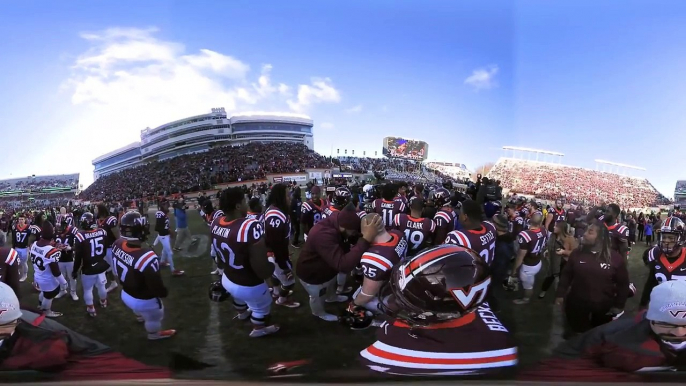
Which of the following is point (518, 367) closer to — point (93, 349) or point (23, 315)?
point (93, 349)

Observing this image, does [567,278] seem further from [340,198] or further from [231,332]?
[231,332]

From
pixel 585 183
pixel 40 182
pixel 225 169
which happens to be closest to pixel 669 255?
pixel 585 183

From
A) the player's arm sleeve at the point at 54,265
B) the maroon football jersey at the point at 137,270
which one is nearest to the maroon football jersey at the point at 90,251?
the player's arm sleeve at the point at 54,265

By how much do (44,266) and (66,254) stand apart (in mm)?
417

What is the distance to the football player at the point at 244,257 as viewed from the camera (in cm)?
281

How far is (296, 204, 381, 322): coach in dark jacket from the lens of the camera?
256cm

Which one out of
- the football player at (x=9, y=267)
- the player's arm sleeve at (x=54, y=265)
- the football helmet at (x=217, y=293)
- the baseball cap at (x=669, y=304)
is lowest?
the football helmet at (x=217, y=293)

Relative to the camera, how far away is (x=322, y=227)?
10.1 feet

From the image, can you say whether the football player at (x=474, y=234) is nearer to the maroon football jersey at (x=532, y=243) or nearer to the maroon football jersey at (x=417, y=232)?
the maroon football jersey at (x=417, y=232)

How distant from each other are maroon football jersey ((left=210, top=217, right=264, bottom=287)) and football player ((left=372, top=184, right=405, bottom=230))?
238 centimetres

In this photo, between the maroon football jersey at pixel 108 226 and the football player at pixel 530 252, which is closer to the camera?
the maroon football jersey at pixel 108 226

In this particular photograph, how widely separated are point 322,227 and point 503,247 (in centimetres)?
239

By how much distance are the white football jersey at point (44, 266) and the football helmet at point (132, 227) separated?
1.95 m

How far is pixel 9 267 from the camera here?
8.63 feet
